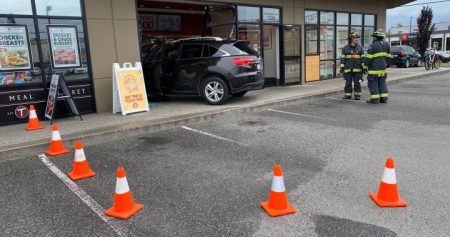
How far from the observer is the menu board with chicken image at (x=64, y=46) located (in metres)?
8.28

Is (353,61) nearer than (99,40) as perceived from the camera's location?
No

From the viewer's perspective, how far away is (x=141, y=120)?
25.8 ft

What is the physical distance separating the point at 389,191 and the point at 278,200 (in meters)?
1.18

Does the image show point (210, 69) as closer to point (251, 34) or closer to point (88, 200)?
point (251, 34)

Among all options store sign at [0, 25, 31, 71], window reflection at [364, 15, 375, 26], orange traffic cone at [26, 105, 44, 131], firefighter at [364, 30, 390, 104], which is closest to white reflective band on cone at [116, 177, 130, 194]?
orange traffic cone at [26, 105, 44, 131]

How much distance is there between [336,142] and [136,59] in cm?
557

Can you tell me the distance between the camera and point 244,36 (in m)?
12.6

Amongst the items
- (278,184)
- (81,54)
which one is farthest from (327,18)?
(278,184)

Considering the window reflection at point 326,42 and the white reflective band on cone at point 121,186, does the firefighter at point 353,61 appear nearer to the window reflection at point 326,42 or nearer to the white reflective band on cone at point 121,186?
the window reflection at point 326,42

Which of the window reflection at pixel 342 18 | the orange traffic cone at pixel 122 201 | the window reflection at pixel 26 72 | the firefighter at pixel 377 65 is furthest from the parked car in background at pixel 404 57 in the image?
the orange traffic cone at pixel 122 201

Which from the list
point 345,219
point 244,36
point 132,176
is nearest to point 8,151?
point 132,176

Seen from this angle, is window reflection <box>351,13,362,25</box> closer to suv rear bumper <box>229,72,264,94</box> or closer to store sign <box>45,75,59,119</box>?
suv rear bumper <box>229,72,264,94</box>

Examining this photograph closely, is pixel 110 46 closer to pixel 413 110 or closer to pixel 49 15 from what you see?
pixel 49 15

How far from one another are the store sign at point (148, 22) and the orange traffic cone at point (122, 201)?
13.7 metres
